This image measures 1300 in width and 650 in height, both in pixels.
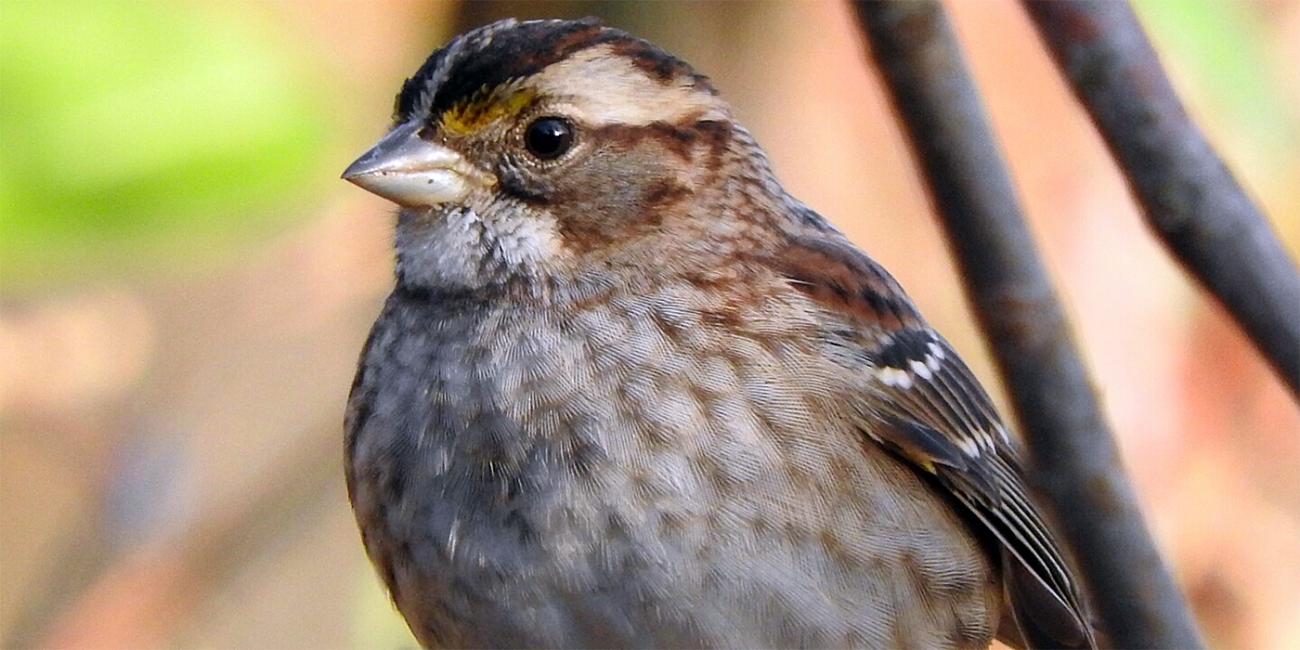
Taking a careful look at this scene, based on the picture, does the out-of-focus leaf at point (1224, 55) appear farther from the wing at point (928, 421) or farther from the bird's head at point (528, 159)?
the bird's head at point (528, 159)

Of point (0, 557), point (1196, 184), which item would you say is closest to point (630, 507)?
point (1196, 184)

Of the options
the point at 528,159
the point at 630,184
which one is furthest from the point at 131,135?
the point at 630,184

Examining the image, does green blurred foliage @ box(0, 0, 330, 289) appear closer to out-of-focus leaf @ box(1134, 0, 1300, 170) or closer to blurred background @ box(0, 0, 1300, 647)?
blurred background @ box(0, 0, 1300, 647)

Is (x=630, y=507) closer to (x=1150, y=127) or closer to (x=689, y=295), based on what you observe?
(x=689, y=295)

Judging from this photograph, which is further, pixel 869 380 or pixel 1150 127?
pixel 869 380

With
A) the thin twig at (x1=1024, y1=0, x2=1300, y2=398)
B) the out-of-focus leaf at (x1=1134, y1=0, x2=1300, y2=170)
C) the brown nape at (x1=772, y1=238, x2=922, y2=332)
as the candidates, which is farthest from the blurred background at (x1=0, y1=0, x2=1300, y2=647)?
the thin twig at (x1=1024, y1=0, x2=1300, y2=398)

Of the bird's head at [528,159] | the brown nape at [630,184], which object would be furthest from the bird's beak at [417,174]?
the brown nape at [630,184]

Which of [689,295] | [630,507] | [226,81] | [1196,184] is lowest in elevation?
[630,507]

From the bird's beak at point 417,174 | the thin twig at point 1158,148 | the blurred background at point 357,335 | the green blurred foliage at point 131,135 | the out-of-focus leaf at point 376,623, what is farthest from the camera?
the out-of-focus leaf at point 376,623
